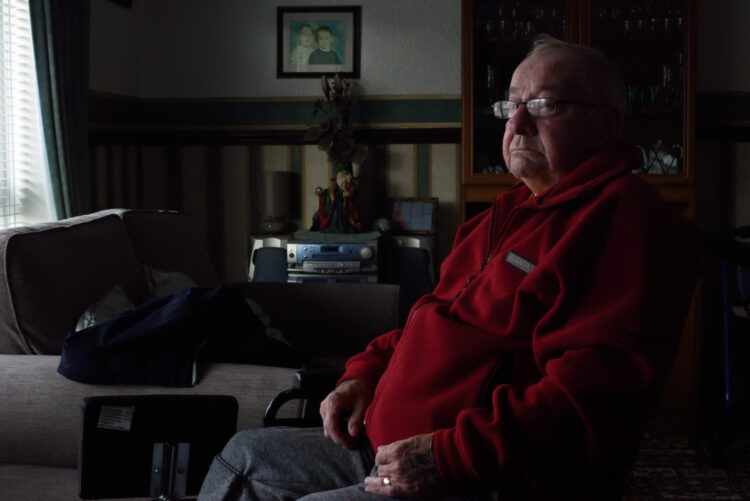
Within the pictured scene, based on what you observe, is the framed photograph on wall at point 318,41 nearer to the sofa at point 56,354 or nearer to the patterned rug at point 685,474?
the sofa at point 56,354

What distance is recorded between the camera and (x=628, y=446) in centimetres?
121

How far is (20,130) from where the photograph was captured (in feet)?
10.6

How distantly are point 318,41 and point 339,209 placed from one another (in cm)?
91

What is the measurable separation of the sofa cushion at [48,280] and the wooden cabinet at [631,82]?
1.90 m

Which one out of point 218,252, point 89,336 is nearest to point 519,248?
point 89,336

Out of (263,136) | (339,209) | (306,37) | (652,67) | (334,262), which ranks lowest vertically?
(334,262)

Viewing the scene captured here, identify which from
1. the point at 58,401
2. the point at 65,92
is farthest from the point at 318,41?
the point at 58,401

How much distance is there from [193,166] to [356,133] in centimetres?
90

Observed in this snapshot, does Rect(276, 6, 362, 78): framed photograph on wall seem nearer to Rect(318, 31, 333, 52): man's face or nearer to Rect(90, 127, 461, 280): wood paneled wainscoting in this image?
Rect(318, 31, 333, 52): man's face

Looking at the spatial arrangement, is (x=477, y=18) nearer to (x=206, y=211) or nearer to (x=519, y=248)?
(x=206, y=211)

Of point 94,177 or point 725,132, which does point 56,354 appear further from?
point 725,132

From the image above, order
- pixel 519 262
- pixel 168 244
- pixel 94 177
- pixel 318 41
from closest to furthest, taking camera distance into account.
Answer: pixel 519 262
pixel 168 244
pixel 94 177
pixel 318 41

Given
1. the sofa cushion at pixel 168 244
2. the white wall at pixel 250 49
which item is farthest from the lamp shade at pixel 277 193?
the sofa cushion at pixel 168 244

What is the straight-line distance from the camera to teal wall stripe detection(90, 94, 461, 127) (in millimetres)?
4234
